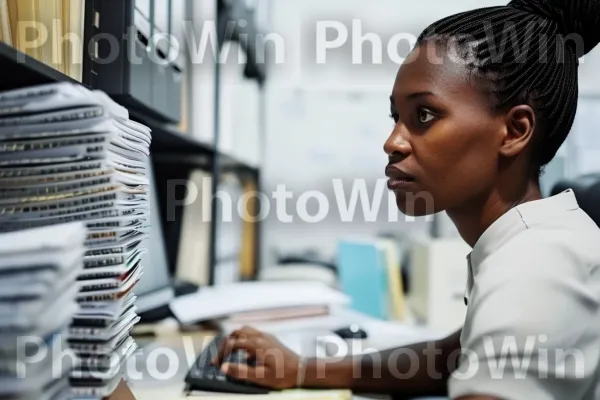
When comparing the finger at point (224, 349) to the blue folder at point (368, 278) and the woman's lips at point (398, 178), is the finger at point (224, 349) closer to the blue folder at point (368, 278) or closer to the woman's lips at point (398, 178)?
the woman's lips at point (398, 178)

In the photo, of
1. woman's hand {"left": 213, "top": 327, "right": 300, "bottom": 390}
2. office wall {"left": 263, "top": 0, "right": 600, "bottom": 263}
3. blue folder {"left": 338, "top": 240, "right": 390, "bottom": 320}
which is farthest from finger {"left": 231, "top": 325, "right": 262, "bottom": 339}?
office wall {"left": 263, "top": 0, "right": 600, "bottom": 263}

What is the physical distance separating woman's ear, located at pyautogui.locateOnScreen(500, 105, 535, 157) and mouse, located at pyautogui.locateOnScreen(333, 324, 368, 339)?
1.70ft

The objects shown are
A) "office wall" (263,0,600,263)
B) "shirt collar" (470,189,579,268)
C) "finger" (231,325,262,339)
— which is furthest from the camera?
"office wall" (263,0,600,263)

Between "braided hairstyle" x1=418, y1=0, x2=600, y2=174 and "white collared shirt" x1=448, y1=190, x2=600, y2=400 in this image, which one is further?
"braided hairstyle" x1=418, y1=0, x2=600, y2=174

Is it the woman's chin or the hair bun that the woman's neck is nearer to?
the woman's chin

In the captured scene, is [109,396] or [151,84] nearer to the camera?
[109,396]

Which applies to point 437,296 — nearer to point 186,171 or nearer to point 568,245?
point 186,171

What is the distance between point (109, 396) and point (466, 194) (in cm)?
50

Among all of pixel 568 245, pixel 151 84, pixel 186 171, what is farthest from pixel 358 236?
pixel 568 245

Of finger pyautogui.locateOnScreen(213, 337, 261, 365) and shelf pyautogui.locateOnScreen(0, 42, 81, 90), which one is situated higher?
shelf pyautogui.locateOnScreen(0, 42, 81, 90)

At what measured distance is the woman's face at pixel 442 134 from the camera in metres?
0.69

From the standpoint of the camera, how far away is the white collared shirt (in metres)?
0.52

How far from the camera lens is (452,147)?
2.29 feet

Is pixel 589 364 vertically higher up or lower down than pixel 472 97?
lower down
